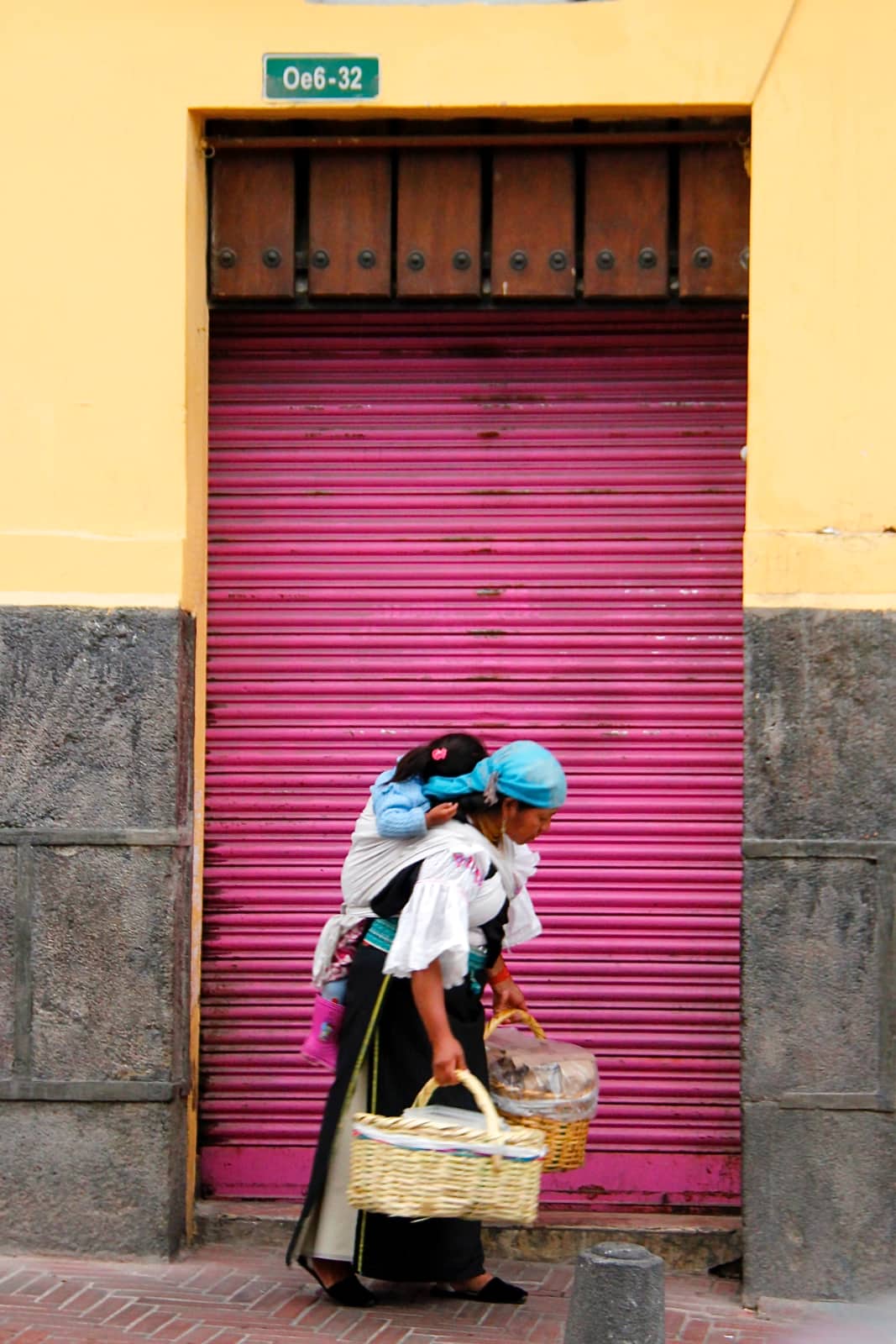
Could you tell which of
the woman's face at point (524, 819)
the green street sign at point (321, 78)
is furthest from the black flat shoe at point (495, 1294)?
the green street sign at point (321, 78)

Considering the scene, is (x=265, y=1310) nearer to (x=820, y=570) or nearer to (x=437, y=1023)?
(x=437, y=1023)

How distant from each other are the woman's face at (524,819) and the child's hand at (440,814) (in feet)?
0.54

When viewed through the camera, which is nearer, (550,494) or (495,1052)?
(495,1052)

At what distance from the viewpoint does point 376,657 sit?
6445 millimetres

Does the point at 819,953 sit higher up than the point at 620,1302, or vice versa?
the point at 819,953

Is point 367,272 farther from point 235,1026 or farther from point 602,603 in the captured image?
point 235,1026

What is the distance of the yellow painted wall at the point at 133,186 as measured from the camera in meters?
6.03

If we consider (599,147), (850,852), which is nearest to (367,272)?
(599,147)

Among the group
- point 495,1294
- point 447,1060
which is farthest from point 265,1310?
point 447,1060

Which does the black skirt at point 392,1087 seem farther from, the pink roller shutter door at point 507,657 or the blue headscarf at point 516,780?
the pink roller shutter door at point 507,657

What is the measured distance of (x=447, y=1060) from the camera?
5090 millimetres

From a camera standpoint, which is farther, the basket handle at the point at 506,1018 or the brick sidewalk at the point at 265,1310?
the basket handle at the point at 506,1018

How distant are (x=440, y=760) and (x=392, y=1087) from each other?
1.01 m

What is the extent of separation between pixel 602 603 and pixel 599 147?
160cm
